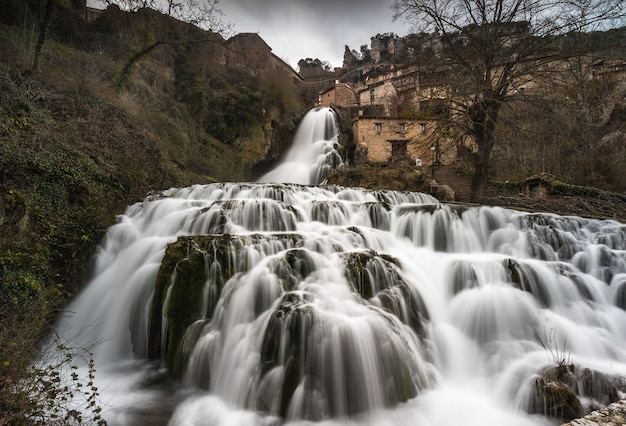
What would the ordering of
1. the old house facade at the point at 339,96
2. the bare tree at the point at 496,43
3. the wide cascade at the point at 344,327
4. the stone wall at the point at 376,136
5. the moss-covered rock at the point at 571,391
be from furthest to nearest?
the old house facade at the point at 339,96 < the stone wall at the point at 376,136 < the bare tree at the point at 496,43 < the wide cascade at the point at 344,327 < the moss-covered rock at the point at 571,391

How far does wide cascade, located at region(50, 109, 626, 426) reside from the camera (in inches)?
164

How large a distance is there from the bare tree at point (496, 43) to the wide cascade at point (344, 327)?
18.1 feet

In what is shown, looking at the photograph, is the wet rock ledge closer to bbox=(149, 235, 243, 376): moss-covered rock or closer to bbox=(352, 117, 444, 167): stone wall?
bbox=(149, 235, 243, 376): moss-covered rock

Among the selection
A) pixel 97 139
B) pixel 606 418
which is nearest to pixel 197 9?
pixel 97 139

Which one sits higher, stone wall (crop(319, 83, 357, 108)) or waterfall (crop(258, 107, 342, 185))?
stone wall (crop(319, 83, 357, 108))

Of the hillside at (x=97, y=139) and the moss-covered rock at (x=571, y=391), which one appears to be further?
the hillside at (x=97, y=139)

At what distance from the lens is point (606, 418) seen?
1.51m

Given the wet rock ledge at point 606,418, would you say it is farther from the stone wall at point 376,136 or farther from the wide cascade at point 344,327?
the stone wall at point 376,136

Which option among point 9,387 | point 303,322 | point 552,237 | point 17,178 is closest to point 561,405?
point 303,322

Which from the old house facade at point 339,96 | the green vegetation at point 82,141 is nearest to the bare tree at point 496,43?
the green vegetation at point 82,141

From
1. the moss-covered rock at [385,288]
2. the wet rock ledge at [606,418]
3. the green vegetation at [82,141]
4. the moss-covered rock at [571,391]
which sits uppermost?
the green vegetation at [82,141]

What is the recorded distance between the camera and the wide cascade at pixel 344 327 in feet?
13.7

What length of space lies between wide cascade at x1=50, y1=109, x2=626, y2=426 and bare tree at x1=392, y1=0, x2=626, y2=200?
553 centimetres

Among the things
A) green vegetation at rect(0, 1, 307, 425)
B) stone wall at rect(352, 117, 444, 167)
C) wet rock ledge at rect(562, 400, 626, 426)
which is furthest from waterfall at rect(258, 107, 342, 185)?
wet rock ledge at rect(562, 400, 626, 426)
